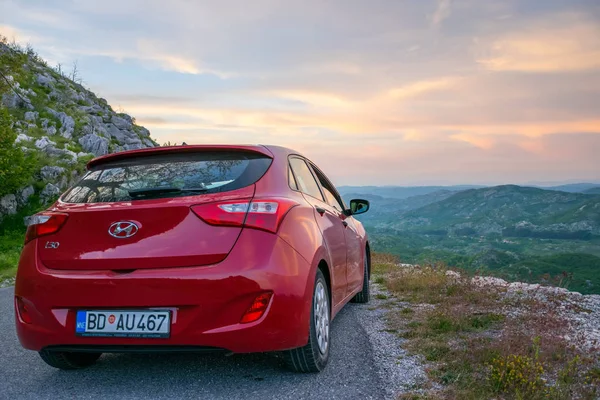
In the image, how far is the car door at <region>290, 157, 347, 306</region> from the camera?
465 cm

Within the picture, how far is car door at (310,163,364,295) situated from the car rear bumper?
2113mm

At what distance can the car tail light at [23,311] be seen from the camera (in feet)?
12.3

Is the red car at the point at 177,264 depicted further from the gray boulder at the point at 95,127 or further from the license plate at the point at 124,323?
the gray boulder at the point at 95,127

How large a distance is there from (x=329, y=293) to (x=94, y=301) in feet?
6.42

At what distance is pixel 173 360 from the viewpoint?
4523 millimetres

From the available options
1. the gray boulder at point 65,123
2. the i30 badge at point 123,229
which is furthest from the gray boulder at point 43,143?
the i30 badge at point 123,229

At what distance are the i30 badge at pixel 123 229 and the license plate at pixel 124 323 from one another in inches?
19.7

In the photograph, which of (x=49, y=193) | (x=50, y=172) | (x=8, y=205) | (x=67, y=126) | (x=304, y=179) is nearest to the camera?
(x=304, y=179)

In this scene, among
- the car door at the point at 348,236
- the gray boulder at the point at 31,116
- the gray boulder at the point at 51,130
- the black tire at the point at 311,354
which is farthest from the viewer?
the gray boulder at the point at 31,116

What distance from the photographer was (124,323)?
3.47 meters

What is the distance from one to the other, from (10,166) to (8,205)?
134 cm

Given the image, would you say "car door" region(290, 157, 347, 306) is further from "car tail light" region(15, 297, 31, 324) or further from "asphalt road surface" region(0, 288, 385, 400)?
"car tail light" region(15, 297, 31, 324)

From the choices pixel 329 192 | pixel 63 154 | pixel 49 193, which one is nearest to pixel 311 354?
pixel 329 192

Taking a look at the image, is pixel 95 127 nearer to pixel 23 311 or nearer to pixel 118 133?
pixel 118 133
